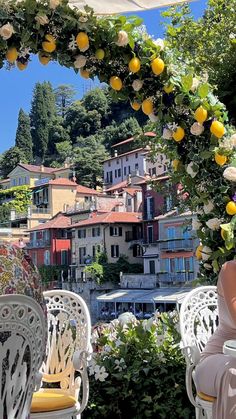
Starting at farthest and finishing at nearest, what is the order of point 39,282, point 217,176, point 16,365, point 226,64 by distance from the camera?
1. point 226,64
2. point 217,176
3. point 39,282
4. point 16,365

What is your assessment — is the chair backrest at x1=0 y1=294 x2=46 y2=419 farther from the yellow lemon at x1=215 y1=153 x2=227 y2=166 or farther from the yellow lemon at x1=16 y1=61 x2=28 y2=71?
the yellow lemon at x1=16 y1=61 x2=28 y2=71

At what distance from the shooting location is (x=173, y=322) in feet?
11.3

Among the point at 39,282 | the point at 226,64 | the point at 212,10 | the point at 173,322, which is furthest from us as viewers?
the point at 212,10

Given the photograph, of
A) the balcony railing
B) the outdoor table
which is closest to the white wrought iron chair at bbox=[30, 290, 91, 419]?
the outdoor table

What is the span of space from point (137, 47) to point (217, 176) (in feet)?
2.49

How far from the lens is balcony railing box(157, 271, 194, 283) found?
36.3 meters

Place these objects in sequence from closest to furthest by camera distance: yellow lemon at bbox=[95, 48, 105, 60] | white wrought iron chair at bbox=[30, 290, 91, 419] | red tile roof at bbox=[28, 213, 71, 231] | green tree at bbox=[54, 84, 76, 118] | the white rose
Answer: white wrought iron chair at bbox=[30, 290, 91, 419], the white rose, yellow lemon at bbox=[95, 48, 105, 60], red tile roof at bbox=[28, 213, 71, 231], green tree at bbox=[54, 84, 76, 118]

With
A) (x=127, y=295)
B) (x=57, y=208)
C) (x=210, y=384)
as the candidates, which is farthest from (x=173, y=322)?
(x=57, y=208)

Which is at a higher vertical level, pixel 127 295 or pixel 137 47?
pixel 137 47

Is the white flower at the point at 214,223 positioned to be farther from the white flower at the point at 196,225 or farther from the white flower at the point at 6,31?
the white flower at the point at 6,31

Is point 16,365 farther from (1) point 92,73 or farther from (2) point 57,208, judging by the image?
(2) point 57,208

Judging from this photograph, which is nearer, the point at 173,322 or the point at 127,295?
the point at 173,322

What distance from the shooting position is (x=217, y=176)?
111 inches

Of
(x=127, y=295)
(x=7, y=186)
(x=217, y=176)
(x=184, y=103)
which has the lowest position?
(x=127, y=295)
